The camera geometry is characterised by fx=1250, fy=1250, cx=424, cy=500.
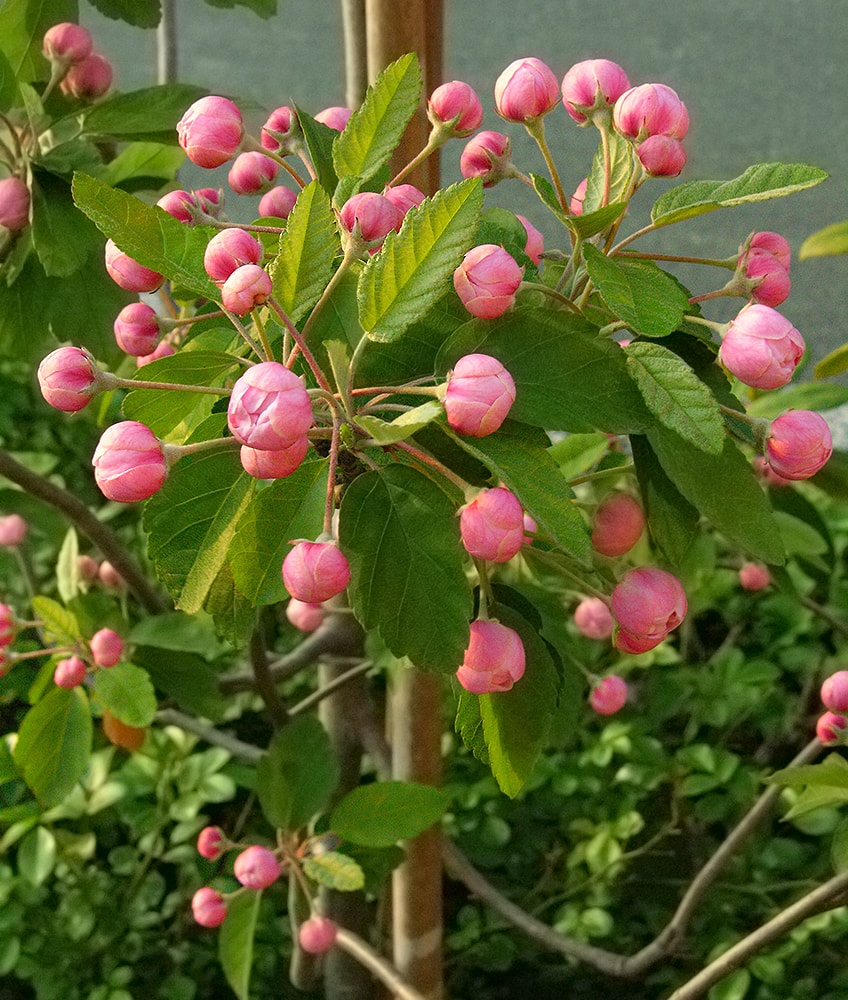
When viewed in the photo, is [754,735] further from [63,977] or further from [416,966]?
[63,977]

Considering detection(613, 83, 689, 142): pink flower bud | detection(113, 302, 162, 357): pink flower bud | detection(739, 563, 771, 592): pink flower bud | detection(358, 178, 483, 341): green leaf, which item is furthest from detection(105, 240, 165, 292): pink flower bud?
detection(739, 563, 771, 592): pink flower bud

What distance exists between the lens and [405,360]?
620 mm

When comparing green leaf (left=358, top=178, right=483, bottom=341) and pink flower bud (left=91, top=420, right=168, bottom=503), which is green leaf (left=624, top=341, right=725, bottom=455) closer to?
green leaf (left=358, top=178, right=483, bottom=341)

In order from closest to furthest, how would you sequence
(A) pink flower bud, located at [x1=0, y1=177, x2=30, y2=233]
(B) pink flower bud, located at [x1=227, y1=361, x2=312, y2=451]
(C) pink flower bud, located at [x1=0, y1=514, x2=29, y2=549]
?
(B) pink flower bud, located at [x1=227, y1=361, x2=312, y2=451], (A) pink flower bud, located at [x1=0, y1=177, x2=30, y2=233], (C) pink flower bud, located at [x1=0, y1=514, x2=29, y2=549]

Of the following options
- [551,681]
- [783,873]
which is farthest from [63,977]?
[551,681]

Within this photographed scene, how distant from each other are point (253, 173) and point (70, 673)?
0.48 meters

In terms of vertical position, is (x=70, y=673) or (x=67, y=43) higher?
(x=67, y=43)

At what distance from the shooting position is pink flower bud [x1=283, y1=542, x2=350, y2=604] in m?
0.56

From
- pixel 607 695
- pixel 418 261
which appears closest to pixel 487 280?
pixel 418 261

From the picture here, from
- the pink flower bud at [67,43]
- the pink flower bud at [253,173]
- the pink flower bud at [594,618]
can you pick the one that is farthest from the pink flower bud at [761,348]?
the pink flower bud at [67,43]

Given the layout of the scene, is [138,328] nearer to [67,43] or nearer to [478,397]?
[478,397]

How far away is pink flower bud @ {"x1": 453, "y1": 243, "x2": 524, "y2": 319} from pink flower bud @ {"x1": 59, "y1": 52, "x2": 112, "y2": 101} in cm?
54

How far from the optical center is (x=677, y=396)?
0.55 metres

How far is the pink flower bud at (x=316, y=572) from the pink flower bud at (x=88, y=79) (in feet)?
1.91
